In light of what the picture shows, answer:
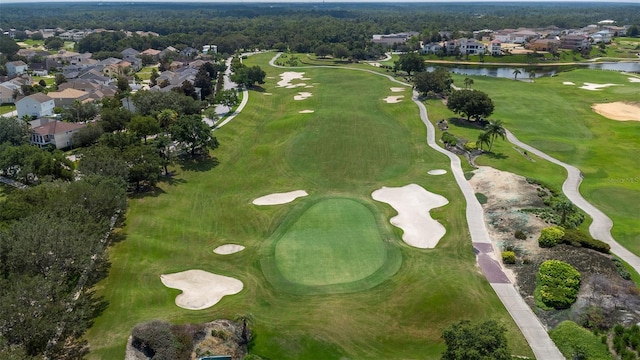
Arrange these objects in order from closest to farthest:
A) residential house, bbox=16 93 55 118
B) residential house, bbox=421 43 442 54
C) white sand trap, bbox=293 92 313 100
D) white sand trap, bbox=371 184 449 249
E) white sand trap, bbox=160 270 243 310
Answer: white sand trap, bbox=160 270 243 310 → white sand trap, bbox=371 184 449 249 → residential house, bbox=16 93 55 118 → white sand trap, bbox=293 92 313 100 → residential house, bbox=421 43 442 54

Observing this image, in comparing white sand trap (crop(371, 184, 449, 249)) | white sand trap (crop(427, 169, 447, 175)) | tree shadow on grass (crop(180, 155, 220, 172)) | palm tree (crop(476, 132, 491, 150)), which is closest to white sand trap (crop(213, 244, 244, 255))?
white sand trap (crop(371, 184, 449, 249))

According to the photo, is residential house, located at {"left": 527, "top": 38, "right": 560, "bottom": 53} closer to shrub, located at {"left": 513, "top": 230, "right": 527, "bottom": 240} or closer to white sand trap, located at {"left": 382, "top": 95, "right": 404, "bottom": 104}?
white sand trap, located at {"left": 382, "top": 95, "right": 404, "bottom": 104}

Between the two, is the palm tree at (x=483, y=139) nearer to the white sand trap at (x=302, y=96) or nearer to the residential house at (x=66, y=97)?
the white sand trap at (x=302, y=96)

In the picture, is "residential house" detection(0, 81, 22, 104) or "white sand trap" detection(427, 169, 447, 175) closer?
"white sand trap" detection(427, 169, 447, 175)

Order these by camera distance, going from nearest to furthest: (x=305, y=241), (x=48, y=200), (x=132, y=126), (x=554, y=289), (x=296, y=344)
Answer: (x=296, y=344) → (x=554, y=289) → (x=48, y=200) → (x=305, y=241) → (x=132, y=126)

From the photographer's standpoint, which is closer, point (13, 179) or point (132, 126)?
point (13, 179)

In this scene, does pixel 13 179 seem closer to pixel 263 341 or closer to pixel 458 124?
pixel 263 341

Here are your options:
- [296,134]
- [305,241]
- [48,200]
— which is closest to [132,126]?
[296,134]
